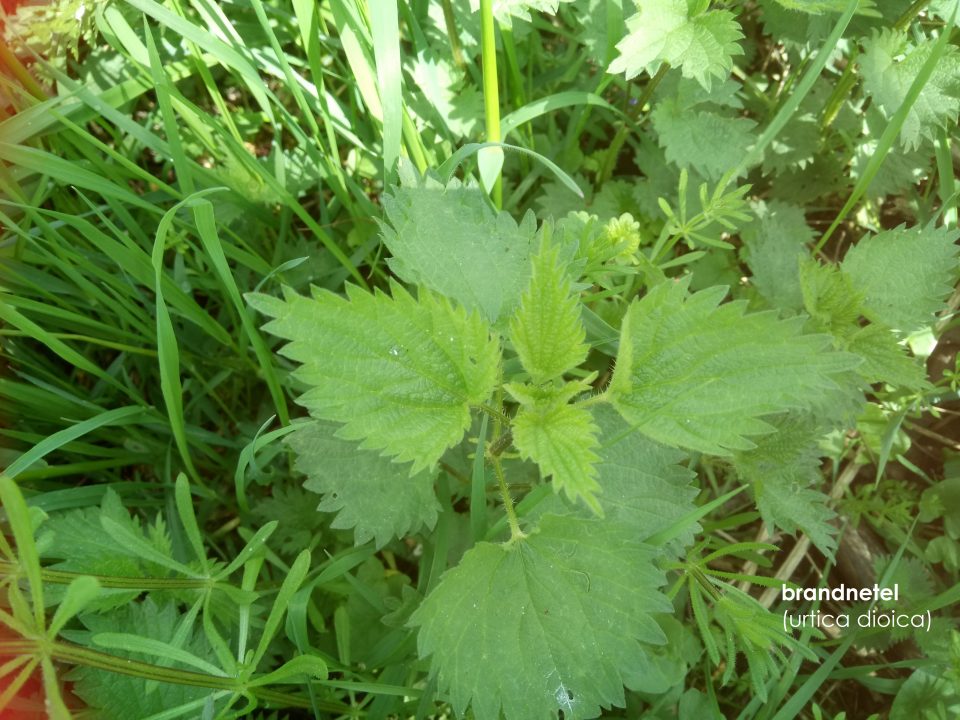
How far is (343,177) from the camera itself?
2.14 metres

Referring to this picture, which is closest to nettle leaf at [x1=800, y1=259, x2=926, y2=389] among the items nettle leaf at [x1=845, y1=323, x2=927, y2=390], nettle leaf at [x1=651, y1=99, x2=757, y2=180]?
nettle leaf at [x1=845, y1=323, x2=927, y2=390]

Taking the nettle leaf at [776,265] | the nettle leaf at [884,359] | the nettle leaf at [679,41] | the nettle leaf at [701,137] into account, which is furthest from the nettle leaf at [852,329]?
the nettle leaf at [679,41]

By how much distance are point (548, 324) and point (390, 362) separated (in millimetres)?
314

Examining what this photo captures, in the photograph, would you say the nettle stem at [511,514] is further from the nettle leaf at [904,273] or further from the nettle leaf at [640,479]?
the nettle leaf at [904,273]

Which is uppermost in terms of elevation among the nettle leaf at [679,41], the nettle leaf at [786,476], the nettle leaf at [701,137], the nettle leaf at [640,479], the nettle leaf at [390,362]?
the nettle leaf at [679,41]

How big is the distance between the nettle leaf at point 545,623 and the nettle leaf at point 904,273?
3.26 ft

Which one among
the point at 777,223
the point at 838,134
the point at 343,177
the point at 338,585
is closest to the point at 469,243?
the point at 343,177

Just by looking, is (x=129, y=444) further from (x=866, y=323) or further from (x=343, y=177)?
(x=866, y=323)

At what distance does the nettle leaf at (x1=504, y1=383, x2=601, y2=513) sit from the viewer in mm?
1314

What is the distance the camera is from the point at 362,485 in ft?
5.55

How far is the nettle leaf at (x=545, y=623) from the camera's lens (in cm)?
148

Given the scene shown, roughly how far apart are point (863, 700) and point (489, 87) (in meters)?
2.03

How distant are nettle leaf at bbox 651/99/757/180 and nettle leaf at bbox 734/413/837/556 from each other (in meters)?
0.78

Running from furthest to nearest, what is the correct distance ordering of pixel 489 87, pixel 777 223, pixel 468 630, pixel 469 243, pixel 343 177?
pixel 777 223, pixel 343 177, pixel 489 87, pixel 469 243, pixel 468 630
